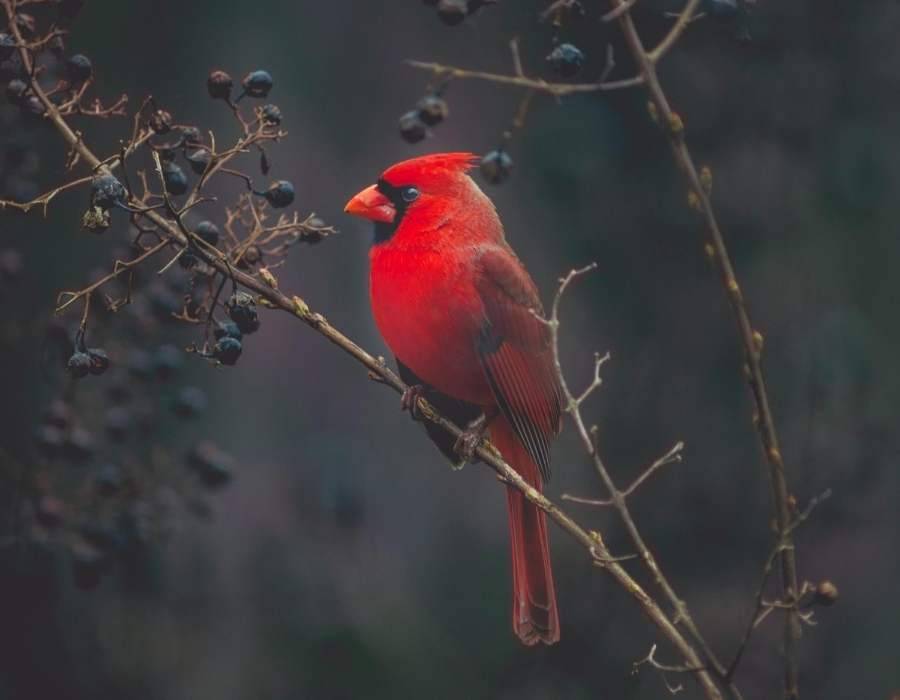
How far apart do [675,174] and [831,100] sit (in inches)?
11.6

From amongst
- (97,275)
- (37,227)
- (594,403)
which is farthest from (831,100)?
(37,227)

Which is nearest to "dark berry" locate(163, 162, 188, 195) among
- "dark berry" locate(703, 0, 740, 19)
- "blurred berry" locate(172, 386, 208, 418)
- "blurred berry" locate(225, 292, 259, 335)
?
"blurred berry" locate(225, 292, 259, 335)

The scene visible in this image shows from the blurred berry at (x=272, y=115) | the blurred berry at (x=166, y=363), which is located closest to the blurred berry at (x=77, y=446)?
the blurred berry at (x=166, y=363)

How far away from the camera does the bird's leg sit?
152cm

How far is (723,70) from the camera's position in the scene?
2.28 m

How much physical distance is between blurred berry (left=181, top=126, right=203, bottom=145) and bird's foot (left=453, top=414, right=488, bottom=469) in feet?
1.37

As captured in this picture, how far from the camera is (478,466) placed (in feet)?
7.61

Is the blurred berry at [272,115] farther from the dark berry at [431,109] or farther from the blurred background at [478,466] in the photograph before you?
the blurred background at [478,466]

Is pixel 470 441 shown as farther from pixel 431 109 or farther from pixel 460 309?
pixel 431 109

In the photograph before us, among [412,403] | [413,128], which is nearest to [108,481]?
[412,403]

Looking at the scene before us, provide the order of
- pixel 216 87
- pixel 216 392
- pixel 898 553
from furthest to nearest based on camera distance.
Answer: pixel 216 392 → pixel 898 553 → pixel 216 87

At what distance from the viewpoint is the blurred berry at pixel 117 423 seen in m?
1.88

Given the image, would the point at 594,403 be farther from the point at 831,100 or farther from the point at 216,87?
the point at 216,87

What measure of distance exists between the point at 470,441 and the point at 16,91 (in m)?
0.61
